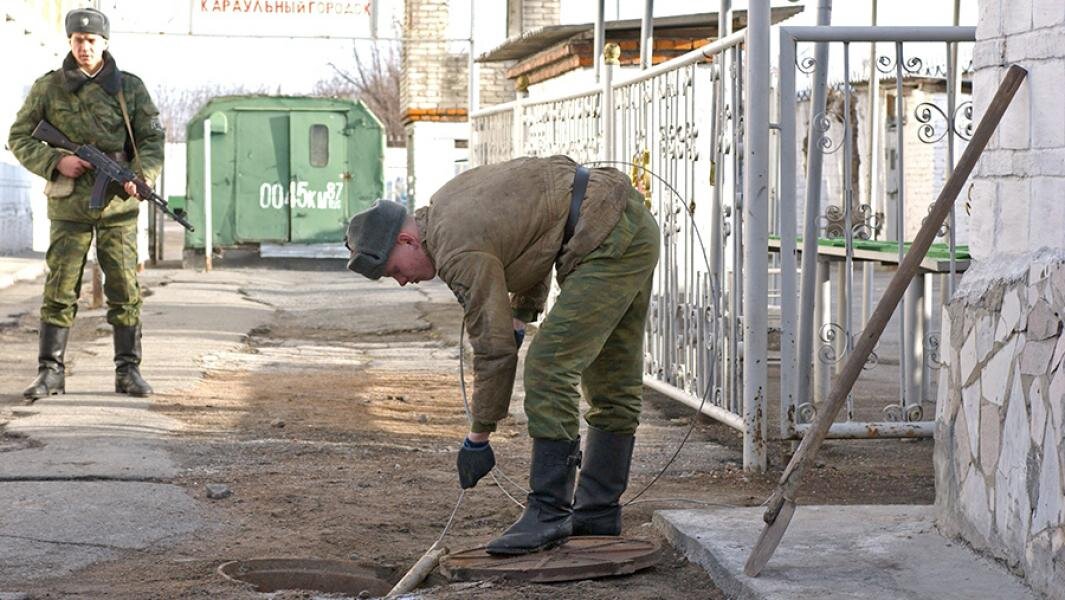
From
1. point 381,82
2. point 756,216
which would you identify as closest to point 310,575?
point 756,216

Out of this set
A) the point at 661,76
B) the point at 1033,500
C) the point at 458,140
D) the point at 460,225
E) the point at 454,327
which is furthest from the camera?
the point at 458,140

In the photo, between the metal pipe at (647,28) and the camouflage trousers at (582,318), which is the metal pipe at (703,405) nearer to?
the camouflage trousers at (582,318)

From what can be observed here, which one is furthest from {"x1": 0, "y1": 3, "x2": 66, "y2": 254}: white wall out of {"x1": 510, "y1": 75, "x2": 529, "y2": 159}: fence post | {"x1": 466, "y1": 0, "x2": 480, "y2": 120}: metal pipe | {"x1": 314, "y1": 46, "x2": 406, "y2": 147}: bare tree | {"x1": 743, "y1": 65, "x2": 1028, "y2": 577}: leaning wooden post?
{"x1": 314, "y1": 46, "x2": 406, "y2": 147}: bare tree

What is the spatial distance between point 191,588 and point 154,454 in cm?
209

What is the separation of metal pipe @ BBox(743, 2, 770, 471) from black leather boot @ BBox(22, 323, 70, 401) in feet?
12.0

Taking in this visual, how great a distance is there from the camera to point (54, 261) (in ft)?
25.5

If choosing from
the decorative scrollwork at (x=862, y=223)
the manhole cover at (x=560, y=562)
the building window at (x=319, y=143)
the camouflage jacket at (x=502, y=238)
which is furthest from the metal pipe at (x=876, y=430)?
the building window at (x=319, y=143)

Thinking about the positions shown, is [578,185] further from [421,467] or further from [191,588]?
[421,467]

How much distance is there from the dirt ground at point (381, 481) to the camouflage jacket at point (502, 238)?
0.64m

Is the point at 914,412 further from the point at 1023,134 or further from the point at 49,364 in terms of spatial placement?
the point at 49,364

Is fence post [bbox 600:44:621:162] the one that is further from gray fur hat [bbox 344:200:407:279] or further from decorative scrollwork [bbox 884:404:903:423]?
gray fur hat [bbox 344:200:407:279]

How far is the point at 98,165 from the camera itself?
25.0 feet

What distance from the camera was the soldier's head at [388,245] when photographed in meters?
4.28

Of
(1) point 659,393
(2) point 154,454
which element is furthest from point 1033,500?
(1) point 659,393
